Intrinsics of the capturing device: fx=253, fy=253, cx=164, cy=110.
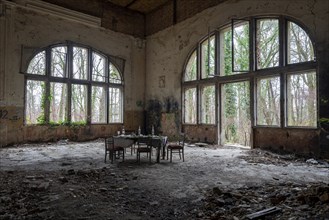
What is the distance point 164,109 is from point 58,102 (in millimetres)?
5055

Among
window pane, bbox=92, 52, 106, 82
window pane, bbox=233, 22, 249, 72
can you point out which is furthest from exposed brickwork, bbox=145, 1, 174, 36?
window pane, bbox=233, 22, 249, 72

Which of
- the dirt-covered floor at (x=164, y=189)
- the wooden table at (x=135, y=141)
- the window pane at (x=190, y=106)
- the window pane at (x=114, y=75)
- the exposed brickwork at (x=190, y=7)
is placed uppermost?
the exposed brickwork at (x=190, y=7)

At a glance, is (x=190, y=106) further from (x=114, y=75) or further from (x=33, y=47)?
(x=33, y=47)

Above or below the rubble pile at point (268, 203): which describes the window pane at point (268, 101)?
above

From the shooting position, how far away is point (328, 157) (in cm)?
720

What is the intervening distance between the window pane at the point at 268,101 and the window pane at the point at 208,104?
7.03 ft

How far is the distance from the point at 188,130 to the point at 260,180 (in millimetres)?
6870

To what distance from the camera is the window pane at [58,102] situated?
11281 millimetres

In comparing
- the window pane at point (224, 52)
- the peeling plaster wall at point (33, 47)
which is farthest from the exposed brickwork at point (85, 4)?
the window pane at point (224, 52)

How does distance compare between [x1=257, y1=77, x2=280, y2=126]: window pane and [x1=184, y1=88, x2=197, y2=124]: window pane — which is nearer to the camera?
[x1=257, y1=77, x2=280, y2=126]: window pane

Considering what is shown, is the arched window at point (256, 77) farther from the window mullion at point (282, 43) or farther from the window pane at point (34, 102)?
the window pane at point (34, 102)

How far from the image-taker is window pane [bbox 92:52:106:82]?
12.5 meters

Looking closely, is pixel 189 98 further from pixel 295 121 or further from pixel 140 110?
pixel 295 121

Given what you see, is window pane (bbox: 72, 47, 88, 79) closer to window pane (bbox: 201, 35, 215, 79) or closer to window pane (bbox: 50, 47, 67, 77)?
window pane (bbox: 50, 47, 67, 77)
